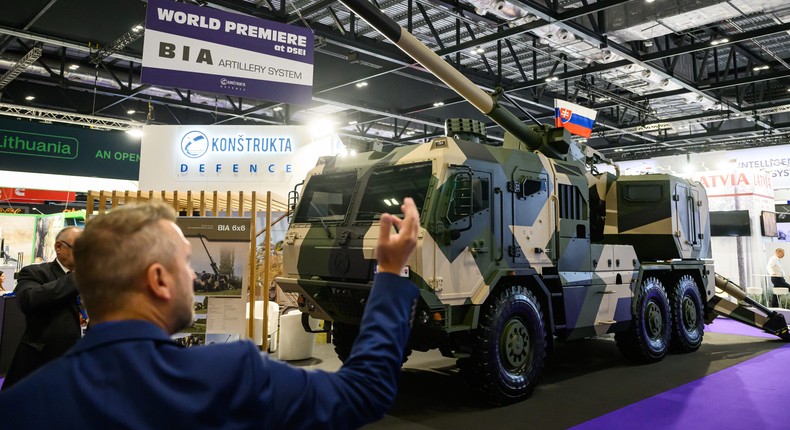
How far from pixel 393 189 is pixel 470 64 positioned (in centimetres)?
902

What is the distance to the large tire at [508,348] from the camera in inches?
207

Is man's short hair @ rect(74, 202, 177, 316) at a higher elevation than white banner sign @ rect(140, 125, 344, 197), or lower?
lower

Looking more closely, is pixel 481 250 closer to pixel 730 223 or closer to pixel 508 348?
pixel 508 348

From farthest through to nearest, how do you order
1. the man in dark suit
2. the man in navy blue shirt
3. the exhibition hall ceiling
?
the exhibition hall ceiling → the man in dark suit → the man in navy blue shirt

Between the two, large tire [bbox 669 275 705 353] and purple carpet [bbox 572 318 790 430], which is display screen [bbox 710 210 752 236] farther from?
purple carpet [bbox 572 318 790 430]

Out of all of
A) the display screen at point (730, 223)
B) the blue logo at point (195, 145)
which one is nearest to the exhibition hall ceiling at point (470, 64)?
the blue logo at point (195, 145)

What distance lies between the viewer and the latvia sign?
226 inches

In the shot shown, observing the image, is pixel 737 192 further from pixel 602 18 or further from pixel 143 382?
pixel 143 382

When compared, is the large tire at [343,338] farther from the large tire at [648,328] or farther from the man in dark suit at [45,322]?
the man in dark suit at [45,322]

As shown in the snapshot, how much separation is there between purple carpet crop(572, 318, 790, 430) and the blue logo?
8260 mm

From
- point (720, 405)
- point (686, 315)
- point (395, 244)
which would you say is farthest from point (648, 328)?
point (395, 244)

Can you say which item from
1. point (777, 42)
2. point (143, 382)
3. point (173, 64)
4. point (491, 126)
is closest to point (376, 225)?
point (173, 64)

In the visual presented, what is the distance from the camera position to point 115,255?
4.00 feet

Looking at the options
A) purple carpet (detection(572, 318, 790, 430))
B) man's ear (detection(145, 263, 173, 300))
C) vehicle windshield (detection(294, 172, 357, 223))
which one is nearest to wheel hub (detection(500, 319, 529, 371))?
purple carpet (detection(572, 318, 790, 430))
